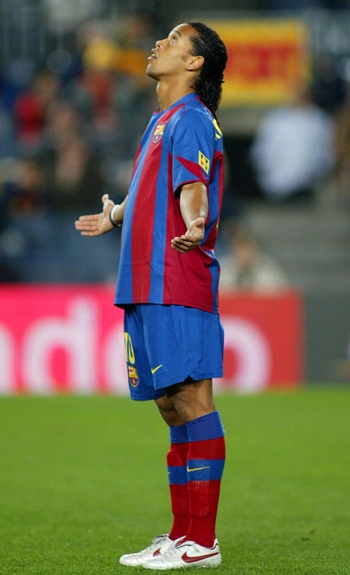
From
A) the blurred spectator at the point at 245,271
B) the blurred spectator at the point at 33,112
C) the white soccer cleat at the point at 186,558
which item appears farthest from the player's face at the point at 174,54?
the blurred spectator at the point at 33,112

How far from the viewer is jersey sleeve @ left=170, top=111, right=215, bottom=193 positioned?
8.81 ft

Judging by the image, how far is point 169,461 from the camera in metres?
2.99

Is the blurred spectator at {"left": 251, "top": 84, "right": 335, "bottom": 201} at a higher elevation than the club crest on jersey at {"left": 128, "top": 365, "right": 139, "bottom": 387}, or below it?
higher

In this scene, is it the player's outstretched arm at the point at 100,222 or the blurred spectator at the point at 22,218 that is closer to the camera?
the player's outstretched arm at the point at 100,222

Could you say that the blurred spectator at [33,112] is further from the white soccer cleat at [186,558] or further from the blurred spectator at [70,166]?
the white soccer cleat at [186,558]

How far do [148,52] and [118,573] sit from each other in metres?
10.1

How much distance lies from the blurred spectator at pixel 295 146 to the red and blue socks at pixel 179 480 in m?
8.88

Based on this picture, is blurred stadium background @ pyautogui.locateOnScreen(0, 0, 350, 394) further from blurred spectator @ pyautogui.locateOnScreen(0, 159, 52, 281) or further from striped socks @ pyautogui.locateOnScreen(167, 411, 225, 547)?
striped socks @ pyautogui.locateOnScreen(167, 411, 225, 547)

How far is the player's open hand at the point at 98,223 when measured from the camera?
3199 millimetres

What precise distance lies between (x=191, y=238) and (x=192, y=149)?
14.2 inches

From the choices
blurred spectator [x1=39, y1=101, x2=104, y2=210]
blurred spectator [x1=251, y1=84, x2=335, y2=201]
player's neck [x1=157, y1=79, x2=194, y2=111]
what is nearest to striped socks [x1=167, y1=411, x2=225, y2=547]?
player's neck [x1=157, y1=79, x2=194, y2=111]

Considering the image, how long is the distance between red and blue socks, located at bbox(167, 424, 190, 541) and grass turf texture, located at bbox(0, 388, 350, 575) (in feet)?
0.62

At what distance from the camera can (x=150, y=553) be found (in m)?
2.84

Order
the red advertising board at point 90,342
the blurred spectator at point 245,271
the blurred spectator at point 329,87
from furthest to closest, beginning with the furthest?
the blurred spectator at point 329,87
the blurred spectator at point 245,271
the red advertising board at point 90,342
